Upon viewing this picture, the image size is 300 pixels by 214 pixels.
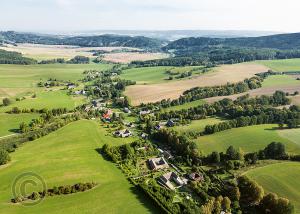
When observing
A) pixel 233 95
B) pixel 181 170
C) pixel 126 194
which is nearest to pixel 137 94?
pixel 233 95

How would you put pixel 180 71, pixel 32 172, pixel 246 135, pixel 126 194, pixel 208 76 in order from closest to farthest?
1. pixel 126 194
2. pixel 32 172
3. pixel 246 135
4. pixel 208 76
5. pixel 180 71

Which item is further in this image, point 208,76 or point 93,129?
point 208,76

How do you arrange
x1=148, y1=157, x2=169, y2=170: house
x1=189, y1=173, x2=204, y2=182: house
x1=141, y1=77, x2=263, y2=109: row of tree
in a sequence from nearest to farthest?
x1=189, y1=173, x2=204, y2=182: house, x1=148, y1=157, x2=169, y2=170: house, x1=141, y1=77, x2=263, y2=109: row of tree

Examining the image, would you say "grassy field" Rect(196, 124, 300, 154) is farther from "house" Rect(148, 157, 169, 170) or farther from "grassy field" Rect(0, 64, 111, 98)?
"grassy field" Rect(0, 64, 111, 98)

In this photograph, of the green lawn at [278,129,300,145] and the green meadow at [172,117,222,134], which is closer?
the green lawn at [278,129,300,145]

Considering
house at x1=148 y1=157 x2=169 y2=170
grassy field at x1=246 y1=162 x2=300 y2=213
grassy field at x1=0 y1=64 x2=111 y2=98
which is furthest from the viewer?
grassy field at x1=0 y1=64 x2=111 y2=98

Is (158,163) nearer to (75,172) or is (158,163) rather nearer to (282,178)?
(75,172)

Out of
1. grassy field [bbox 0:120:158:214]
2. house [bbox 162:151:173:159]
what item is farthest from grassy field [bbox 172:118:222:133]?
grassy field [bbox 0:120:158:214]

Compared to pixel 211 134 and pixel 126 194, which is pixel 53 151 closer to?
pixel 126 194
